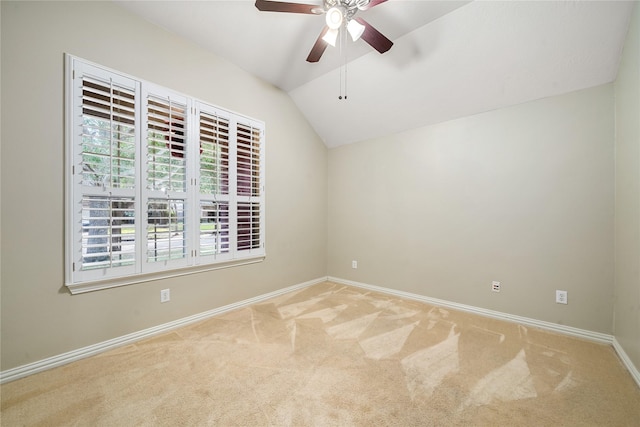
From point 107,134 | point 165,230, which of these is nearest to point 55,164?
point 107,134

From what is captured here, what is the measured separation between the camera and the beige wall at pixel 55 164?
167 cm

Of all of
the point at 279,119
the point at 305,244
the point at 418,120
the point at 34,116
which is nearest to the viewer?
the point at 34,116

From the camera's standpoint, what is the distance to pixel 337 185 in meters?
4.10

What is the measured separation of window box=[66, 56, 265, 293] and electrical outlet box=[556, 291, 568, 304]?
317 centimetres

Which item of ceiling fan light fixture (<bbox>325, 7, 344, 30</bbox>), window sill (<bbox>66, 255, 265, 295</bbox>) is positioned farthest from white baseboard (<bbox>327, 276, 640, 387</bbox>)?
ceiling fan light fixture (<bbox>325, 7, 344, 30</bbox>)

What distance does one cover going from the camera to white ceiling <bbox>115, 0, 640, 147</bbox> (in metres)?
2.00

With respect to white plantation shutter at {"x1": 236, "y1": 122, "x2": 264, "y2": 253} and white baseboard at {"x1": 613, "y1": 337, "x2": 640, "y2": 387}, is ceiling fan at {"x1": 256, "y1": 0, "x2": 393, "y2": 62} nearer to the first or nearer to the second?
white plantation shutter at {"x1": 236, "y1": 122, "x2": 264, "y2": 253}

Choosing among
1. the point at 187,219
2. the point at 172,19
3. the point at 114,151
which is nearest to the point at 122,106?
the point at 114,151

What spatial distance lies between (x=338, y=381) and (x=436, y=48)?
292cm

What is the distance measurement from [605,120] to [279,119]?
328 centimetres

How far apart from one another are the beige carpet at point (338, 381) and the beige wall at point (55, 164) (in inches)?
10.1

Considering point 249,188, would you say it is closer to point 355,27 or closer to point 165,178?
point 165,178

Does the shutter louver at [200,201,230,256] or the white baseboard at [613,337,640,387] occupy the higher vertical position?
the shutter louver at [200,201,230,256]

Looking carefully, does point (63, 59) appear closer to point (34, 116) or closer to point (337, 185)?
point (34, 116)
